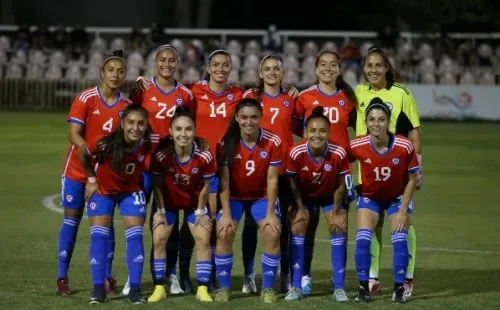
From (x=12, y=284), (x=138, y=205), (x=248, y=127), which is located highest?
(x=248, y=127)

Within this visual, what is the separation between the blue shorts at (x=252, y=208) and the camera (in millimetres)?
9820

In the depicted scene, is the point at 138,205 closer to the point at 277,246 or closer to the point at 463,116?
the point at 277,246

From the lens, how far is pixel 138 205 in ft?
31.4

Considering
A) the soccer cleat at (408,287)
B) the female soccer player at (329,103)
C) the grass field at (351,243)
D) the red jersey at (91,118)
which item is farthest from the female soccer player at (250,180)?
the soccer cleat at (408,287)

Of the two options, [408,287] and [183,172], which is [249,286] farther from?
[408,287]

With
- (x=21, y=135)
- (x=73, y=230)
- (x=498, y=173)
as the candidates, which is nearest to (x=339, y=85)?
(x=73, y=230)

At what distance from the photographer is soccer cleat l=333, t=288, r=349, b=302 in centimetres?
962

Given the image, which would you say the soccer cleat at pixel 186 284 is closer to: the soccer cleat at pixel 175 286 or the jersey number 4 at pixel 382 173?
the soccer cleat at pixel 175 286

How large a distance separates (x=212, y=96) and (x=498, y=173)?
35.0ft

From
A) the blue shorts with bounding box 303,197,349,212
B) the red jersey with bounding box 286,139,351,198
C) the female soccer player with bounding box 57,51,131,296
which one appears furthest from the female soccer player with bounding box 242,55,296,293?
the female soccer player with bounding box 57,51,131,296

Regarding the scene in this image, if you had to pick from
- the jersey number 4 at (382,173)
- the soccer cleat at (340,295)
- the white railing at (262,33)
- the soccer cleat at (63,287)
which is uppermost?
the white railing at (262,33)

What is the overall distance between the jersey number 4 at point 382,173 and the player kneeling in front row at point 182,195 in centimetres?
126

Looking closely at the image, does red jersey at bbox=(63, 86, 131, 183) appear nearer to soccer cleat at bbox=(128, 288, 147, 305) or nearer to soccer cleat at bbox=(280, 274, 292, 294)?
soccer cleat at bbox=(128, 288, 147, 305)

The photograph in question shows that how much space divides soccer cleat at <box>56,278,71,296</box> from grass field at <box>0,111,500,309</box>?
0.23ft
